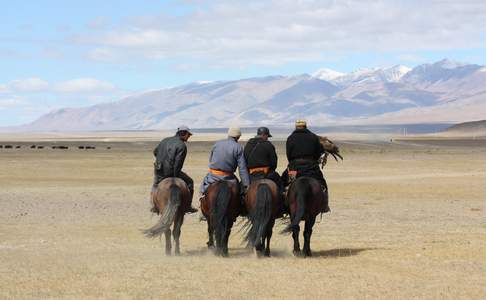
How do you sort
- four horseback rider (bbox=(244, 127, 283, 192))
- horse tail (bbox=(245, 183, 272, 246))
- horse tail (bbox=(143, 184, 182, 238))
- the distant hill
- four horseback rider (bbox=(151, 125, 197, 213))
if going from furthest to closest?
the distant hill < four horseback rider (bbox=(151, 125, 197, 213)) < four horseback rider (bbox=(244, 127, 283, 192)) < horse tail (bbox=(143, 184, 182, 238)) < horse tail (bbox=(245, 183, 272, 246))

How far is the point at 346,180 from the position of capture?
3850 cm

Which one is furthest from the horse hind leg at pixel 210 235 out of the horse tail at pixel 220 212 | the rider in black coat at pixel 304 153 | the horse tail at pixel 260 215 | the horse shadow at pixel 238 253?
the rider in black coat at pixel 304 153

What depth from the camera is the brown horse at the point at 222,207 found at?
1480 cm

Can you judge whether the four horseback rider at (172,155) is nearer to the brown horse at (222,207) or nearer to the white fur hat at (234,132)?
the white fur hat at (234,132)

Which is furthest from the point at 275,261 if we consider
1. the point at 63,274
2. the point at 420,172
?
the point at 420,172

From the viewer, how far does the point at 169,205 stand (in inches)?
597

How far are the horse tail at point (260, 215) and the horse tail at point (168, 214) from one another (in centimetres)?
133

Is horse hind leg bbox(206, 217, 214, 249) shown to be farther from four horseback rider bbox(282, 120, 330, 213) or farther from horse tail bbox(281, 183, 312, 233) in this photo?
four horseback rider bbox(282, 120, 330, 213)

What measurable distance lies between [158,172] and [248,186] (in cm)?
169

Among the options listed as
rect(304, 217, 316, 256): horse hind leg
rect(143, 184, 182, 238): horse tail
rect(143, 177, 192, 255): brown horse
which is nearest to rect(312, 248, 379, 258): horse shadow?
rect(304, 217, 316, 256): horse hind leg

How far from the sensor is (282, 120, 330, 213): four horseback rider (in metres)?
15.2

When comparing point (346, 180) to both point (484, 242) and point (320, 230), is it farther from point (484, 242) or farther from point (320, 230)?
point (484, 242)

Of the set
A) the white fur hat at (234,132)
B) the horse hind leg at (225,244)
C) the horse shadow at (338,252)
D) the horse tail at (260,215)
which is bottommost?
the horse shadow at (338,252)

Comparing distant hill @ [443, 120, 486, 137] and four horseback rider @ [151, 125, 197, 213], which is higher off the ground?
four horseback rider @ [151, 125, 197, 213]
